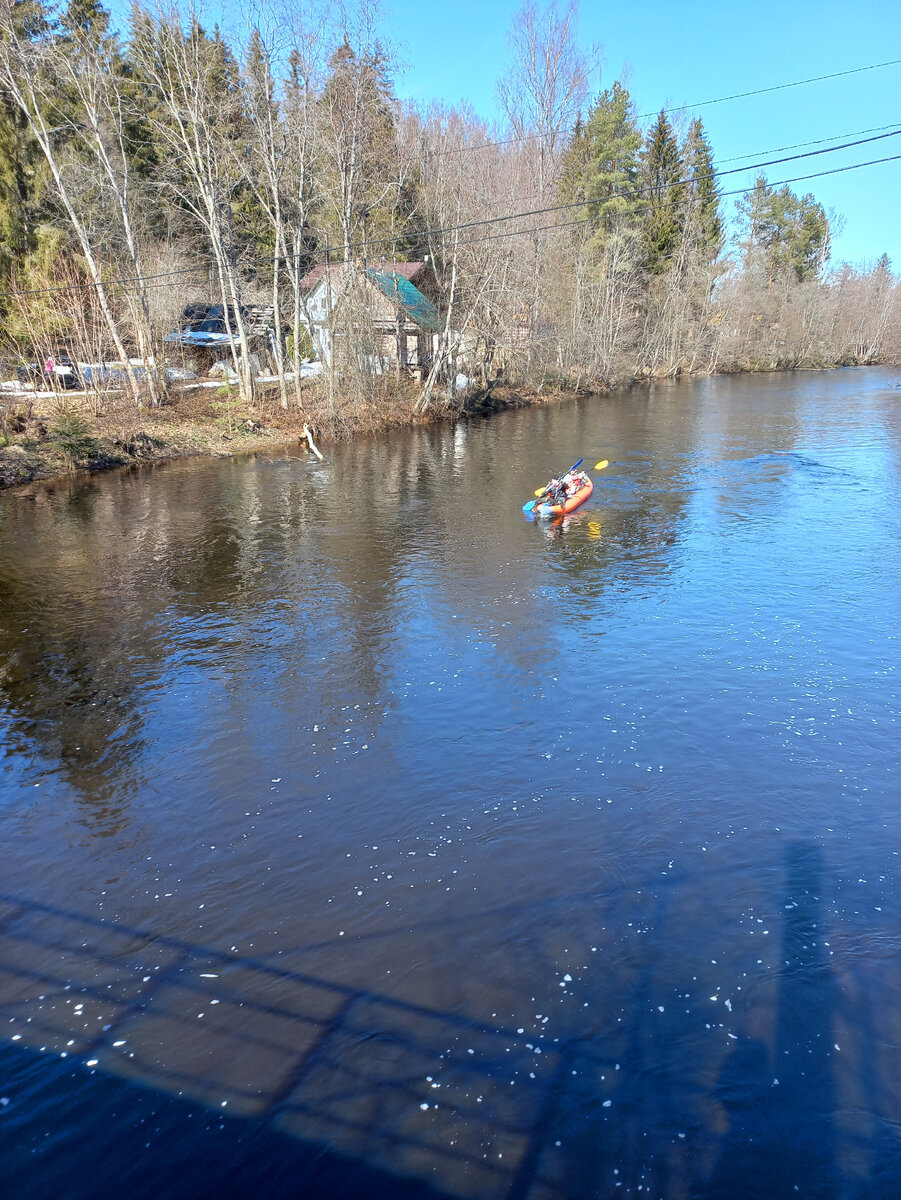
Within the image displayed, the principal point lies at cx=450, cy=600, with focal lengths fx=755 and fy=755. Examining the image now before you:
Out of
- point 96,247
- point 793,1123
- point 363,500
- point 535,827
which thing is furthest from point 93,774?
point 96,247

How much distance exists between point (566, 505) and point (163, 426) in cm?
1672

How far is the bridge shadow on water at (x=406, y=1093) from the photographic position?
4.36 metres

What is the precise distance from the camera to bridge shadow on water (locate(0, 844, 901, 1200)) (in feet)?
14.3

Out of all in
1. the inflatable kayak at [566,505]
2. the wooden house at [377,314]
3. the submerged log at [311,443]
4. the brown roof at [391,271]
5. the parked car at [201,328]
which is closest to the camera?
the inflatable kayak at [566,505]

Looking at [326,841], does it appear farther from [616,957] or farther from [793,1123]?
[793,1123]

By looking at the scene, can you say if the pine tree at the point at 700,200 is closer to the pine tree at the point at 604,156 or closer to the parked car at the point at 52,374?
the pine tree at the point at 604,156

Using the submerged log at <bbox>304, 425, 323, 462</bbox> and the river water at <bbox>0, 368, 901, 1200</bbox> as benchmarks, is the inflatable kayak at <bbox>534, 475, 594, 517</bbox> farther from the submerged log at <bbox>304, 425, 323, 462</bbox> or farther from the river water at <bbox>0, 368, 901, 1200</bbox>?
the submerged log at <bbox>304, 425, 323, 462</bbox>

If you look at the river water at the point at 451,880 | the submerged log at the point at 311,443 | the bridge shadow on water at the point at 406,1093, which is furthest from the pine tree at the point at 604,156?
Answer: the bridge shadow on water at the point at 406,1093

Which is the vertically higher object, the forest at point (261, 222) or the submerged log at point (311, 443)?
the forest at point (261, 222)

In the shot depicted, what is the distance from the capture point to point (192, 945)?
6062 millimetres

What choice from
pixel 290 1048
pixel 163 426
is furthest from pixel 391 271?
pixel 290 1048

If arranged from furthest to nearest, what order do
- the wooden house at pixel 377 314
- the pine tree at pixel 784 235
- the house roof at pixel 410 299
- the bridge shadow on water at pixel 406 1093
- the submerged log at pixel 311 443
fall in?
the pine tree at pixel 784 235
the house roof at pixel 410 299
the wooden house at pixel 377 314
the submerged log at pixel 311 443
the bridge shadow on water at pixel 406 1093

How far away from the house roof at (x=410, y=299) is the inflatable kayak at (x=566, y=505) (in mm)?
17714

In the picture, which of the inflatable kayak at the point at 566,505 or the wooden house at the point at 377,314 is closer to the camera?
the inflatable kayak at the point at 566,505
